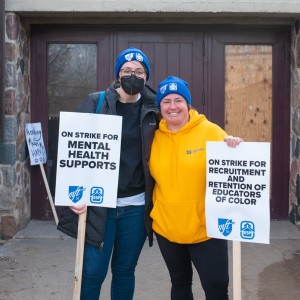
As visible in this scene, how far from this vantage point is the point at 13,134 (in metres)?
6.12

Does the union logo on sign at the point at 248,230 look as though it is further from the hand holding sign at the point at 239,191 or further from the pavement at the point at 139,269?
the pavement at the point at 139,269

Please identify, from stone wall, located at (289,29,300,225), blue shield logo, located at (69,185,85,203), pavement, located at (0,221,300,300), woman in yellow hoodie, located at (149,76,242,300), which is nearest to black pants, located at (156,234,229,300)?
woman in yellow hoodie, located at (149,76,242,300)

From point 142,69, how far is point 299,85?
3600mm

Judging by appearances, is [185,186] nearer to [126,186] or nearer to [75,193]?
[126,186]

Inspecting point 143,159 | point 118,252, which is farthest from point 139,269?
point 143,159

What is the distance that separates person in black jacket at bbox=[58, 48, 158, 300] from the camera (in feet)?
10.9

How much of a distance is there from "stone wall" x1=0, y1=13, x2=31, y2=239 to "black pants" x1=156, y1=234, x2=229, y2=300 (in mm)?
3277

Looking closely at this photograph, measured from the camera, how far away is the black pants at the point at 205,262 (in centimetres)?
317

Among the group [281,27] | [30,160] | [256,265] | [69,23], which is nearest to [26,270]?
[30,160]

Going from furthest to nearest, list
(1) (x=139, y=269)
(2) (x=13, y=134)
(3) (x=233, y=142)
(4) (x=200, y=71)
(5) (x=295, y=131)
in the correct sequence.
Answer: (4) (x=200, y=71), (5) (x=295, y=131), (2) (x=13, y=134), (1) (x=139, y=269), (3) (x=233, y=142)

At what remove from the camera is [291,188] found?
6797 mm

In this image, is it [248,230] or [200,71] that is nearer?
[248,230]

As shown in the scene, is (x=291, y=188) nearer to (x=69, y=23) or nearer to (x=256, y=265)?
(x=256, y=265)

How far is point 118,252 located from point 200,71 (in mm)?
3808
